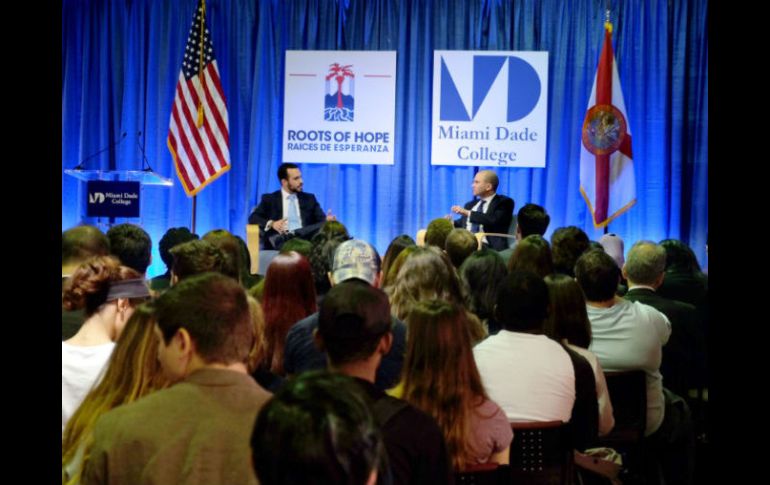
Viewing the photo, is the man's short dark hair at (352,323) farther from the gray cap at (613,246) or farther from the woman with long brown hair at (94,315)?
the gray cap at (613,246)

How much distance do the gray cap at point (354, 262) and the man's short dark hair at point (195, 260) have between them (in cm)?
64

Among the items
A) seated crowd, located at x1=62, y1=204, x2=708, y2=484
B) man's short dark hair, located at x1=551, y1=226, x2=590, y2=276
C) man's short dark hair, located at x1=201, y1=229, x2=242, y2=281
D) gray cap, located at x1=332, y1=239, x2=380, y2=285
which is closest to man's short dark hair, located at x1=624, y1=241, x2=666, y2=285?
seated crowd, located at x1=62, y1=204, x2=708, y2=484

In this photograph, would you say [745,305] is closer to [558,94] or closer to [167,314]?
[167,314]

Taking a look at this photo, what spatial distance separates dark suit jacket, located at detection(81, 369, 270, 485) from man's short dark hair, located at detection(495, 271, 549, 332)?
130 centimetres

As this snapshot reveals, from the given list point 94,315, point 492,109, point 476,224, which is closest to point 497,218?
point 476,224

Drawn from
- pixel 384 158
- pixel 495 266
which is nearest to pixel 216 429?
pixel 495 266

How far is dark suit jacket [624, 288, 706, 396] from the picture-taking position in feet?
13.5

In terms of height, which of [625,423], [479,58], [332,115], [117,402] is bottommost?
[625,423]

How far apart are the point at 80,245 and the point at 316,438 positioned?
2.77 meters

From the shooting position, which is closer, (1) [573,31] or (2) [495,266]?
(2) [495,266]

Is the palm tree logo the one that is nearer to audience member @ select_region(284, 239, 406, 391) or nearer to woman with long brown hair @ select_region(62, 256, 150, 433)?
audience member @ select_region(284, 239, 406, 391)

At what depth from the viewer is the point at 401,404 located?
183 centimetres

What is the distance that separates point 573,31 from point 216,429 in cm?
872

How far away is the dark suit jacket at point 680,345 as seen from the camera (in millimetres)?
4129
